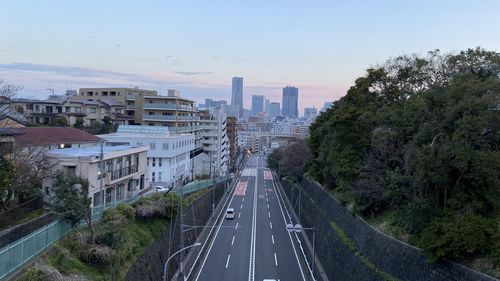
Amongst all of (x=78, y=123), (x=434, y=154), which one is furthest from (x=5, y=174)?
(x=78, y=123)

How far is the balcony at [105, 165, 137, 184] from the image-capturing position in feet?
111

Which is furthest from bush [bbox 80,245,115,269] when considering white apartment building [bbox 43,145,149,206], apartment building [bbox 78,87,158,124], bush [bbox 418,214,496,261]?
apartment building [bbox 78,87,158,124]

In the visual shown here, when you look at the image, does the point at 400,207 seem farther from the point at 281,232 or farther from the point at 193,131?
the point at 193,131

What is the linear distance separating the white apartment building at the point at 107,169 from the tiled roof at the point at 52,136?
225 centimetres

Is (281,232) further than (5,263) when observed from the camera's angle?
Yes

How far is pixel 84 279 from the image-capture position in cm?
1566

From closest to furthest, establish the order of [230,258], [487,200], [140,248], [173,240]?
[487,200]
[140,248]
[173,240]
[230,258]

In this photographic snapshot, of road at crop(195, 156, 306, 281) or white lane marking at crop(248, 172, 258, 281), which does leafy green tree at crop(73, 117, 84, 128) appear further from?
white lane marking at crop(248, 172, 258, 281)

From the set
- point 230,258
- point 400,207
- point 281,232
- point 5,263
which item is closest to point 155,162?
point 281,232

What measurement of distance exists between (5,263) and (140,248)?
977 centimetres

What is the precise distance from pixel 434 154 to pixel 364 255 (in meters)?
7.93

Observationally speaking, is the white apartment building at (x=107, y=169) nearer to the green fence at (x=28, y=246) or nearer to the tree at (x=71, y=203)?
the tree at (x=71, y=203)

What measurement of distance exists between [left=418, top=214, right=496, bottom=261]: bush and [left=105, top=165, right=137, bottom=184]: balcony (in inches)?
919

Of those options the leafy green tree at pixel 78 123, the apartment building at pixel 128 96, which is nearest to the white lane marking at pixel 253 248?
the leafy green tree at pixel 78 123
